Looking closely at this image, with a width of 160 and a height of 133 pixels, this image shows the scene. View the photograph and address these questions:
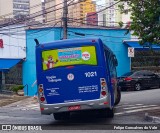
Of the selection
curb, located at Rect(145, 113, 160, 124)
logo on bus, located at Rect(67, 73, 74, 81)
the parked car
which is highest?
logo on bus, located at Rect(67, 73, 74, 81)

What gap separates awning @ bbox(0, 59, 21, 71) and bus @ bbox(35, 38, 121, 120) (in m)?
21.8

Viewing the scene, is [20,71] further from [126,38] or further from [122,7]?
[122,7]

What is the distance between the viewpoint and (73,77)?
13641 mm

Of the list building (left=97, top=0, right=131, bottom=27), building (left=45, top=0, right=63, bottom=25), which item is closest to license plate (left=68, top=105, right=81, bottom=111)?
building (left=45, top=0, right=63, bottom=25)

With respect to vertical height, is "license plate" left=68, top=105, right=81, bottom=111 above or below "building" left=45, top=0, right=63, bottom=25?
below

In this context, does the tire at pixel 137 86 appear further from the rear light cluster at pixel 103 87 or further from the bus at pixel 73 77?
the rear light cluster at pixel 103 87

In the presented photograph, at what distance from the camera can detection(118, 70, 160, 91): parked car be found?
31.3m

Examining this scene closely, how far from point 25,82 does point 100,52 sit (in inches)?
896

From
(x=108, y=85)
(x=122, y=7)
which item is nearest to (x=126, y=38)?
(x=122, y=7)

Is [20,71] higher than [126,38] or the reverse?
the reverse

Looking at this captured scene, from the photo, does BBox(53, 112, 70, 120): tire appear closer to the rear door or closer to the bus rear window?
the rear door

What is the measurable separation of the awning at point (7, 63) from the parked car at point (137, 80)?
960cm

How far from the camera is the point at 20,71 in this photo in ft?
120

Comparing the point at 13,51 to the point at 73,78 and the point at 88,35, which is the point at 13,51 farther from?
the point at 73,78
